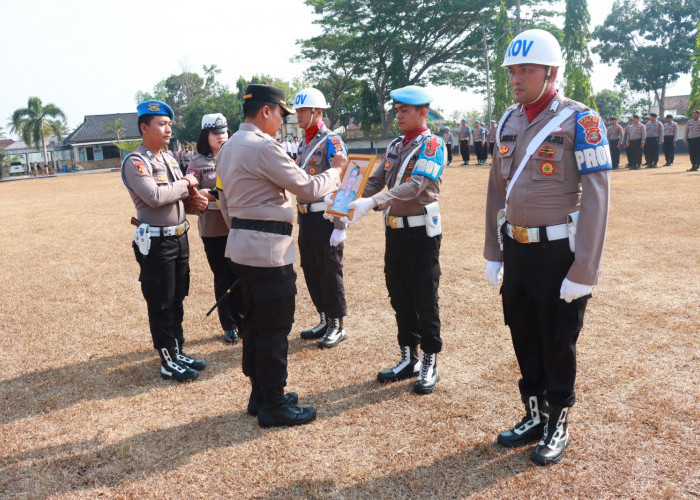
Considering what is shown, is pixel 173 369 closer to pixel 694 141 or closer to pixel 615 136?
pixel 694 141

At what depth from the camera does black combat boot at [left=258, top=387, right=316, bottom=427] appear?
11.8 ft

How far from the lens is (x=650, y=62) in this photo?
44125 mm

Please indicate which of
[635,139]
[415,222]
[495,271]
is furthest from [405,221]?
[635,139]

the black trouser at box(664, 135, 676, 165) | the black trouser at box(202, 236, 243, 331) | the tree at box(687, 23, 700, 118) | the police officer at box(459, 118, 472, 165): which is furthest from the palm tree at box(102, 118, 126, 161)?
the black trouser at box(202, 236, 243, 331)

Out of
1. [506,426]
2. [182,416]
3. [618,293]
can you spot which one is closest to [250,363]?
[182,416]

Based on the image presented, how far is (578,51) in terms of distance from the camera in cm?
3428

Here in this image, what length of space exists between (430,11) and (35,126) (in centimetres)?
4172

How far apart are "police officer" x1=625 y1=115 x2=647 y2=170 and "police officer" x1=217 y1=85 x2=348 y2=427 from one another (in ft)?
64.0

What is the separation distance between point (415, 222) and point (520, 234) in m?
1.02

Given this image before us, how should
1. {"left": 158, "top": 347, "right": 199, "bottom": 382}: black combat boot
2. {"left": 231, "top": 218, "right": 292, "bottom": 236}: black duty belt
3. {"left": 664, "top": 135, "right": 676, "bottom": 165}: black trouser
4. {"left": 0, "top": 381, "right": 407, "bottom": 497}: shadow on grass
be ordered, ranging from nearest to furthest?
1. {"left": 0, "top": 381, "right": 407, "bottom": 497}: shadow on grass
2. {"left": 231, "top": 218, "right": 292, "bottom": 236}: black duty belt
3. {"left": 158, "top": 347, "right": 199, "bottom": 382}: black combat boot
4. {"left": 664, "top": 135, "right": 676, "bottom": 165}: black trouser

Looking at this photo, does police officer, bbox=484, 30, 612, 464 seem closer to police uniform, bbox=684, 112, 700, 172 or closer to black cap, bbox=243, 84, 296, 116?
black cap, bbox=243, 84, 296, 116

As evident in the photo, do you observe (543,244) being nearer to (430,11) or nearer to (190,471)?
(190,471)

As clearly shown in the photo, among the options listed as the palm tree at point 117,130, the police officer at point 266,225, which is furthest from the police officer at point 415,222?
the palm tree at point 117,130

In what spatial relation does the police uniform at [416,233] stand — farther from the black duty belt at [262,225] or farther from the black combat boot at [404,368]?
the black duty belt at [262,225]
